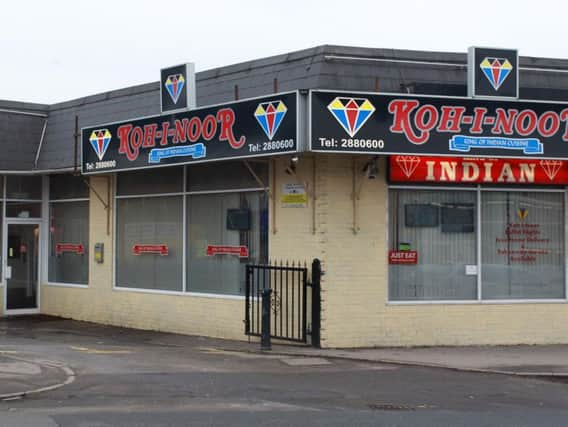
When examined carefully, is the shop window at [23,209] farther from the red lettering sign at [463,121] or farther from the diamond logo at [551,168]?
the diamond logo at [551,168]

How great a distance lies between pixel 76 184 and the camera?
22.5 m

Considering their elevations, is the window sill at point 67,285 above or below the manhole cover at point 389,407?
above

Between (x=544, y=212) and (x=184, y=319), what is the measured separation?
25.7ft

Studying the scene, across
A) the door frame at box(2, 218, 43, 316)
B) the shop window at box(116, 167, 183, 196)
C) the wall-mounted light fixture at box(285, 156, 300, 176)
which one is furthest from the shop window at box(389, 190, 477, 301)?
the door frame at box(2, 218, 43, 316)

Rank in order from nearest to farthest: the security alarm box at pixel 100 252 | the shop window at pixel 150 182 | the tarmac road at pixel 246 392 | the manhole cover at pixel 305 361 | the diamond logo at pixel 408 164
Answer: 1. the tarmac road at pixel 246 392
2. the manhole cover at pixel 305 361
3. the diamond logo at pixel 408 164
4. the shop window at pixel 150 182
5. the security alarm box at pixel 100 252

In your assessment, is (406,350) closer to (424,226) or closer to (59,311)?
(424,226)

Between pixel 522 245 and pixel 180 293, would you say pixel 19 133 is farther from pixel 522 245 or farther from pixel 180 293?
pixel 522 245

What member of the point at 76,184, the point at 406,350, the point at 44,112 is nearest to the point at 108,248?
the point at 76,184

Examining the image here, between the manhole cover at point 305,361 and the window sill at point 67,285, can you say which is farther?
the window sill at point 67,285

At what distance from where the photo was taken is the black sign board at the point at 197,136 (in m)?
15.3

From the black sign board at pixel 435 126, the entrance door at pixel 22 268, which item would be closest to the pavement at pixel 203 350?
the entrance door at pixel 22 268

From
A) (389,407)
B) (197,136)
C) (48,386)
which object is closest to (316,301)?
(197,136)

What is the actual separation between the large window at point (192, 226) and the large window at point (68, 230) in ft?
5.32

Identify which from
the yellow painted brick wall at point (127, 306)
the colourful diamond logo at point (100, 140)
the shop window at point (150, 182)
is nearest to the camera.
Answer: the yellow painted brick wall at point (127, 306)
